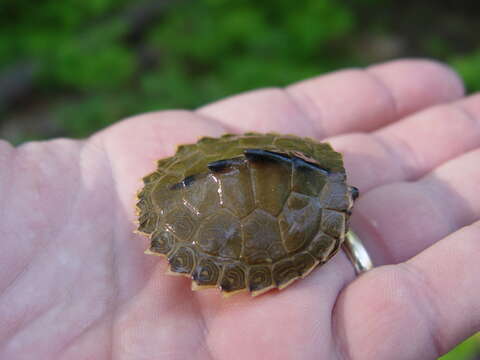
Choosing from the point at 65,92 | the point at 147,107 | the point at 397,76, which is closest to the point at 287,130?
the point at 397,76

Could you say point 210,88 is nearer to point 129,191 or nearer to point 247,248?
point 129,191

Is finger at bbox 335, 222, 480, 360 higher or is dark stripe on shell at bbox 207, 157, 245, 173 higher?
dark stripe on shell at bbox 207, 157, 245, 173

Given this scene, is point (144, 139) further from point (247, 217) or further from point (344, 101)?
point (344, 101)

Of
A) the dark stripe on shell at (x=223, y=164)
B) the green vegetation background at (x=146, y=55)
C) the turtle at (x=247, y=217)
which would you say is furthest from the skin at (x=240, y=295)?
the green vegetation background at (x=146, y=55)

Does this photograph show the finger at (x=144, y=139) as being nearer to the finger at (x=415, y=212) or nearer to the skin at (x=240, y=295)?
the skin at (x=240, y=295)

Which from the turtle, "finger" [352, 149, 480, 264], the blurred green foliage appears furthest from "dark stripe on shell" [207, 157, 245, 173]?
Answer: the blurred green foliage

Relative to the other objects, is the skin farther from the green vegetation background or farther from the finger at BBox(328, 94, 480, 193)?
the green vegetation background

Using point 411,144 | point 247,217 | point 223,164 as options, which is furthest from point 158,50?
point 247,217
